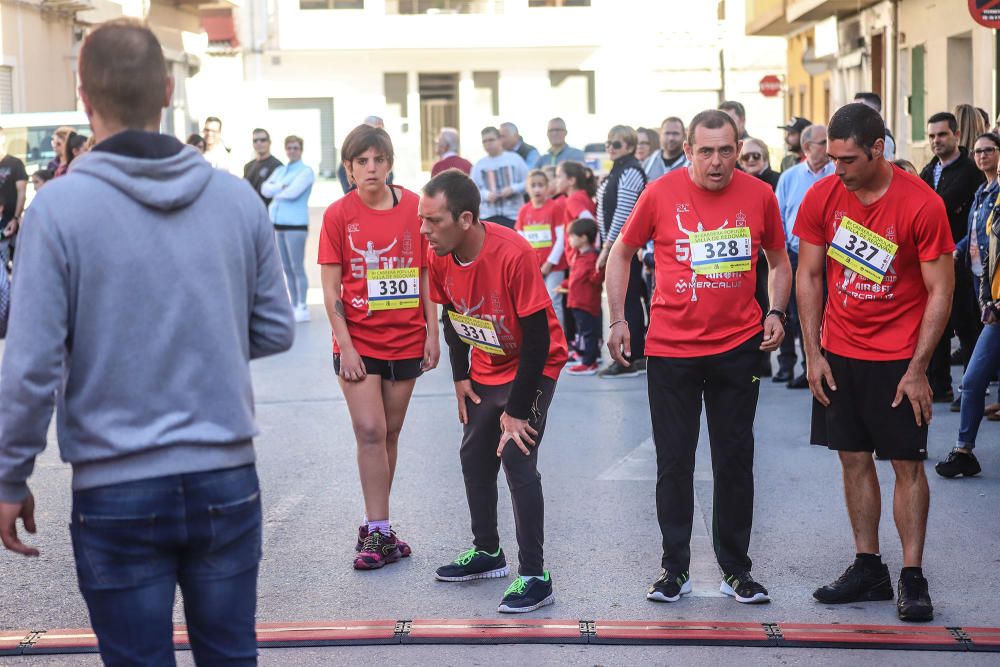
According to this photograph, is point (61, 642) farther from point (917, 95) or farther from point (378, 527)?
point (917, 95)

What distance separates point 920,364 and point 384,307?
2216 millimetres

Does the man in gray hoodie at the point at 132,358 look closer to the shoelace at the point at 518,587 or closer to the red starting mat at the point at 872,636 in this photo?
the shoelace at the point at 518,587

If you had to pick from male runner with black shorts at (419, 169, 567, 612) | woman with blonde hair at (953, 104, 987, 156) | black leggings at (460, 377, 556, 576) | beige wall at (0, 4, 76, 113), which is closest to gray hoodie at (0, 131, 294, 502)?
male runner with black shorts at (419, 169, 567, 612)

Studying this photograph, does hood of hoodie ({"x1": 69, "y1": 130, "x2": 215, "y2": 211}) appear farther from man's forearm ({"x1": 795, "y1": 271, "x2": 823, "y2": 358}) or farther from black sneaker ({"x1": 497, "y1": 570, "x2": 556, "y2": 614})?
man's forearm ({"x1": 795, "y1": 271, "x2": 823, "y2": 358})

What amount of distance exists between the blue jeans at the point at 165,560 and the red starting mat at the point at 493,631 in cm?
194

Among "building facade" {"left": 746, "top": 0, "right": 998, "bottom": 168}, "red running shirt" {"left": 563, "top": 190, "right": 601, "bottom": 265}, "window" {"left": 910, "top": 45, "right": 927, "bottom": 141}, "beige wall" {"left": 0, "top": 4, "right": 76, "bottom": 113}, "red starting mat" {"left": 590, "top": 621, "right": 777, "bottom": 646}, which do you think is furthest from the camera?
"beige wall" {"left": 0, "top": 4, "right": 76, "bottom": 113}

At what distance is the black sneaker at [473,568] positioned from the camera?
225 inches

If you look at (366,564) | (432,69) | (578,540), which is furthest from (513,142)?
(432,69)

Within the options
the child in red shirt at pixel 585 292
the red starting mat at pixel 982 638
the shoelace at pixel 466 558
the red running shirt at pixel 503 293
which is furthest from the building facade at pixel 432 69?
the red starting mat at pixel 982 638

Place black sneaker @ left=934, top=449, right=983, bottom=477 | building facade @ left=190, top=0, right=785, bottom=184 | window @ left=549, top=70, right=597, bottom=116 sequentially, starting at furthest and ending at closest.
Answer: window @ left=549, top=70, right=597, bottom=116 < building facade @ left=190, top=0, right=785, bottom=184 < black sneaker @ left=934, top=449, right=983, bottom=477

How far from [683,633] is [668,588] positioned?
0.41 meters

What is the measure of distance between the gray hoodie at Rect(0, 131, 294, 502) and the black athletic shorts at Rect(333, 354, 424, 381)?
298 centimetres

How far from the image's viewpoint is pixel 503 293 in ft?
17.2

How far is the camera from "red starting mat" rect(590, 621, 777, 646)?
4.91 meters
